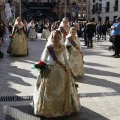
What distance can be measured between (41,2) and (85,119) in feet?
177

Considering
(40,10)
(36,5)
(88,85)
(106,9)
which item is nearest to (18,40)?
(88,85)

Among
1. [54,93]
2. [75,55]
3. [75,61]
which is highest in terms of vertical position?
[75,55]

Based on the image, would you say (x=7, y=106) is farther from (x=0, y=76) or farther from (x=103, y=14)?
(x=103, y=14)

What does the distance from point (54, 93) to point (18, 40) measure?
718 cm

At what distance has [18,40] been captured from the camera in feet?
37.8

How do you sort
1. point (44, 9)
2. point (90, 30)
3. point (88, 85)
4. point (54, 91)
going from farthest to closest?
point (44, 9) < point (90, 30) < point (88, 85) < point (54, 91)

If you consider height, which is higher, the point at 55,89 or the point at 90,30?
the point at 90,30

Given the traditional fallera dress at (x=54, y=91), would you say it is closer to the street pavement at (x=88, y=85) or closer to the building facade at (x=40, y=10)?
the street pavement at (x=88, y=85)

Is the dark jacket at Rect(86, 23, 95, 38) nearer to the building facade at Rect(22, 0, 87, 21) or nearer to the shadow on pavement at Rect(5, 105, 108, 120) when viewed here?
the shadow on pavement at Rect(5, 105, 108, 120)

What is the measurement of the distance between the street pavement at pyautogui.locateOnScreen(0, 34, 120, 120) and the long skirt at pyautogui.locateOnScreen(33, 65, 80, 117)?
24cm

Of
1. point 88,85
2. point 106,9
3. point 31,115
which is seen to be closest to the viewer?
point 31,115

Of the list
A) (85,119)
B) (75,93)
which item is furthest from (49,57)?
(85,119)

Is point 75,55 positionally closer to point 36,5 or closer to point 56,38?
point 56,38

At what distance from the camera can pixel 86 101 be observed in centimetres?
573
